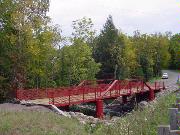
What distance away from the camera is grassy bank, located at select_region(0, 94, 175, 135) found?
28.1 feet

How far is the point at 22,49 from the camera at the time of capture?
32.2 metres

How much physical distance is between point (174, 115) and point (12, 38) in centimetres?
2657

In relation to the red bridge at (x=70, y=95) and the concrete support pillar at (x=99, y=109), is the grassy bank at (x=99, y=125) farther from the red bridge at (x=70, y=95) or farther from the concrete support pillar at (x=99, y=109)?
the concrete support pillar at (x=99, y=109)

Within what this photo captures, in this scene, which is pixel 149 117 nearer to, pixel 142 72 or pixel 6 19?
pixel 6 19

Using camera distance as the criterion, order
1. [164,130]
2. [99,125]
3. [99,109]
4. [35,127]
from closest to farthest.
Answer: [164,130], [35,127], [99,125], [99,109]

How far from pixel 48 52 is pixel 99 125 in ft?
76.8

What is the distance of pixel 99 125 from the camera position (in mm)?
13797

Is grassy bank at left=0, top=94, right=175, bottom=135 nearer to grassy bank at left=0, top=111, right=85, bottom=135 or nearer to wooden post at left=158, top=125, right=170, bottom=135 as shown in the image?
grassy bank at left=0, top=111, right=85, bottom=135

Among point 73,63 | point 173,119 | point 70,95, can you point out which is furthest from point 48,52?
point 173,119

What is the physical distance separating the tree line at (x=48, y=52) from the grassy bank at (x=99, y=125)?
6837mm

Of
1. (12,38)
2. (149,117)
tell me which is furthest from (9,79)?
(149,117)

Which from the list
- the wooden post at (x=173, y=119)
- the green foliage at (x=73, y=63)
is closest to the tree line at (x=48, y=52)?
the green foliage at (x=73, y=63)

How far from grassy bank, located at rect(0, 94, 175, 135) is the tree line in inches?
269

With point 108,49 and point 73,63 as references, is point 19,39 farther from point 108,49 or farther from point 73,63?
point 108,49
